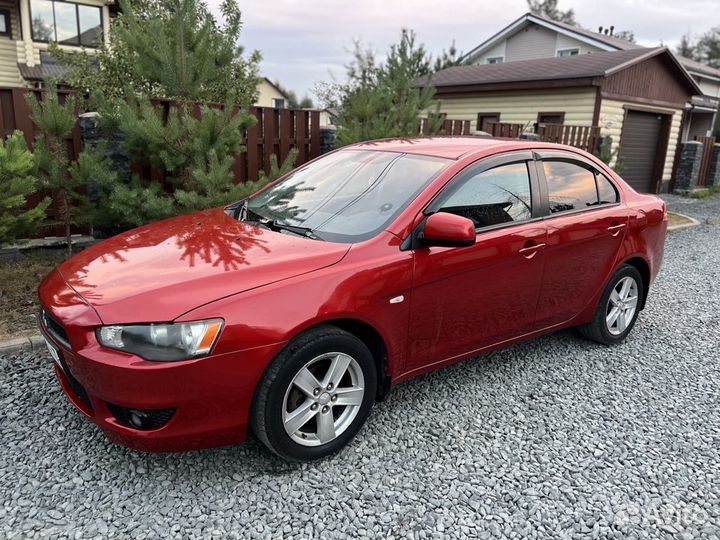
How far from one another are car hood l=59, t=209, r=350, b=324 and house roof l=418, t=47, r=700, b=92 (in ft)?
41.5

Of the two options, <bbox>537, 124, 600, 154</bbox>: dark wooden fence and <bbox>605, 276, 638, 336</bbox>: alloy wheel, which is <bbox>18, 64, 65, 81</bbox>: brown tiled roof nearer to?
<bbox>537, 124, 600, 154</bbox>: dark wooden fence

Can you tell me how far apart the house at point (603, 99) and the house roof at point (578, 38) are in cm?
396

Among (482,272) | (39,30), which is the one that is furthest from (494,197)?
(39,30)

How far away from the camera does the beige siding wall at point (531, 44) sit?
25.0 metres

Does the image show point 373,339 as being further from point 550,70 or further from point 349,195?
point 550,70

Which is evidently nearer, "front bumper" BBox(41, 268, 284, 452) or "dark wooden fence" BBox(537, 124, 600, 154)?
"front bumper" BBox(41, 268, 284, 452)

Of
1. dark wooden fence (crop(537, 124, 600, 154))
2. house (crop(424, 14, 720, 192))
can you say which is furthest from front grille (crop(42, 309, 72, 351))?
house (crop(424, 14, 720, 192))

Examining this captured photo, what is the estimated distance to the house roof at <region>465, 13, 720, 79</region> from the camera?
867 inches

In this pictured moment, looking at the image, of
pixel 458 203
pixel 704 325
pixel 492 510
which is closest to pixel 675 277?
pixel 704 325

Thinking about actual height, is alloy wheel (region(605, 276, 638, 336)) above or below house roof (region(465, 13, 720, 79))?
below

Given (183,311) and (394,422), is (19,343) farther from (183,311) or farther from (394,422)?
(394,422)

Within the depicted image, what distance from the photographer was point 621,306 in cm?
454

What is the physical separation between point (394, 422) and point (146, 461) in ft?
4.57

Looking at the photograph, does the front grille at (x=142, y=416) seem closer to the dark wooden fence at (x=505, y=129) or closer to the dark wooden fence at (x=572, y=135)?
the dark wooden fence at (x=505, y=129)
